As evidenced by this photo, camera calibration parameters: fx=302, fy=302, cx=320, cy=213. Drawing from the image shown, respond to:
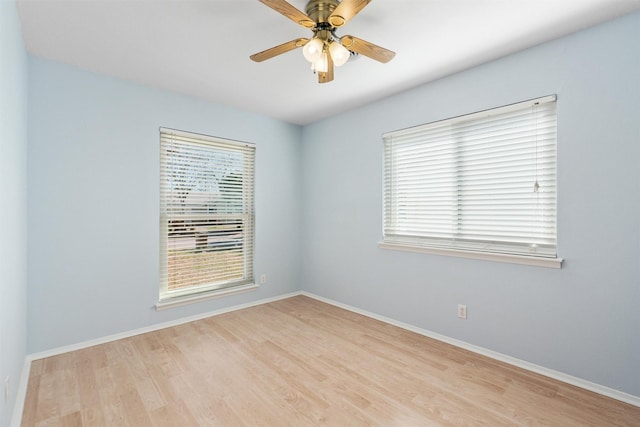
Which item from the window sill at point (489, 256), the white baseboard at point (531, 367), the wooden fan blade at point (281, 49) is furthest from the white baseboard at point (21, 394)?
the window sill at point (489, 256)

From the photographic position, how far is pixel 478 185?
267cm

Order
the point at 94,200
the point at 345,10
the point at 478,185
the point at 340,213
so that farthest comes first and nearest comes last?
1. the point at 340,213
2. the point at 94,200
3. the point at 478,185
4. the point at 345,10

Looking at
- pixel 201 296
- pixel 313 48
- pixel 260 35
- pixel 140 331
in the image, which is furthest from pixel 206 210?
pixel 313 48

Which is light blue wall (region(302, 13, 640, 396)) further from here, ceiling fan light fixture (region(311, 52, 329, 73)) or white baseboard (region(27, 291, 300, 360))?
white baseboard (region(27, 291, 300, 360))

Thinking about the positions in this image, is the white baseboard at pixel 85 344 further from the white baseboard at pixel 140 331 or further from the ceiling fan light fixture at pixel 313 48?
the ceiling fan light fixture at pixel 313 48

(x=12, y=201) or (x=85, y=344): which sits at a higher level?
(x=12, y=201)

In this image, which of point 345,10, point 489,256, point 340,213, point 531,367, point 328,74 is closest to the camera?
point 345,10

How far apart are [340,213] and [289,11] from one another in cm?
260

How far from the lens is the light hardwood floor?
1816 millimetres

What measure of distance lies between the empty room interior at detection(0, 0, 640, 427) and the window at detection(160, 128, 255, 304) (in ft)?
0.08

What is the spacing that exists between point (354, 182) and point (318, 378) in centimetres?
224

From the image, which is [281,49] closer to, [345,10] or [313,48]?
[313,48]

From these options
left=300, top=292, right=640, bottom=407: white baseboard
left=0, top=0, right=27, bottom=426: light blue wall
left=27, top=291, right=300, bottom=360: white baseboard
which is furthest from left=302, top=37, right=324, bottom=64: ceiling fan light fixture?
left=27, top=291, right=300, bottom=360: white baseboard

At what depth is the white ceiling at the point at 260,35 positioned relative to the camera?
1889mm
